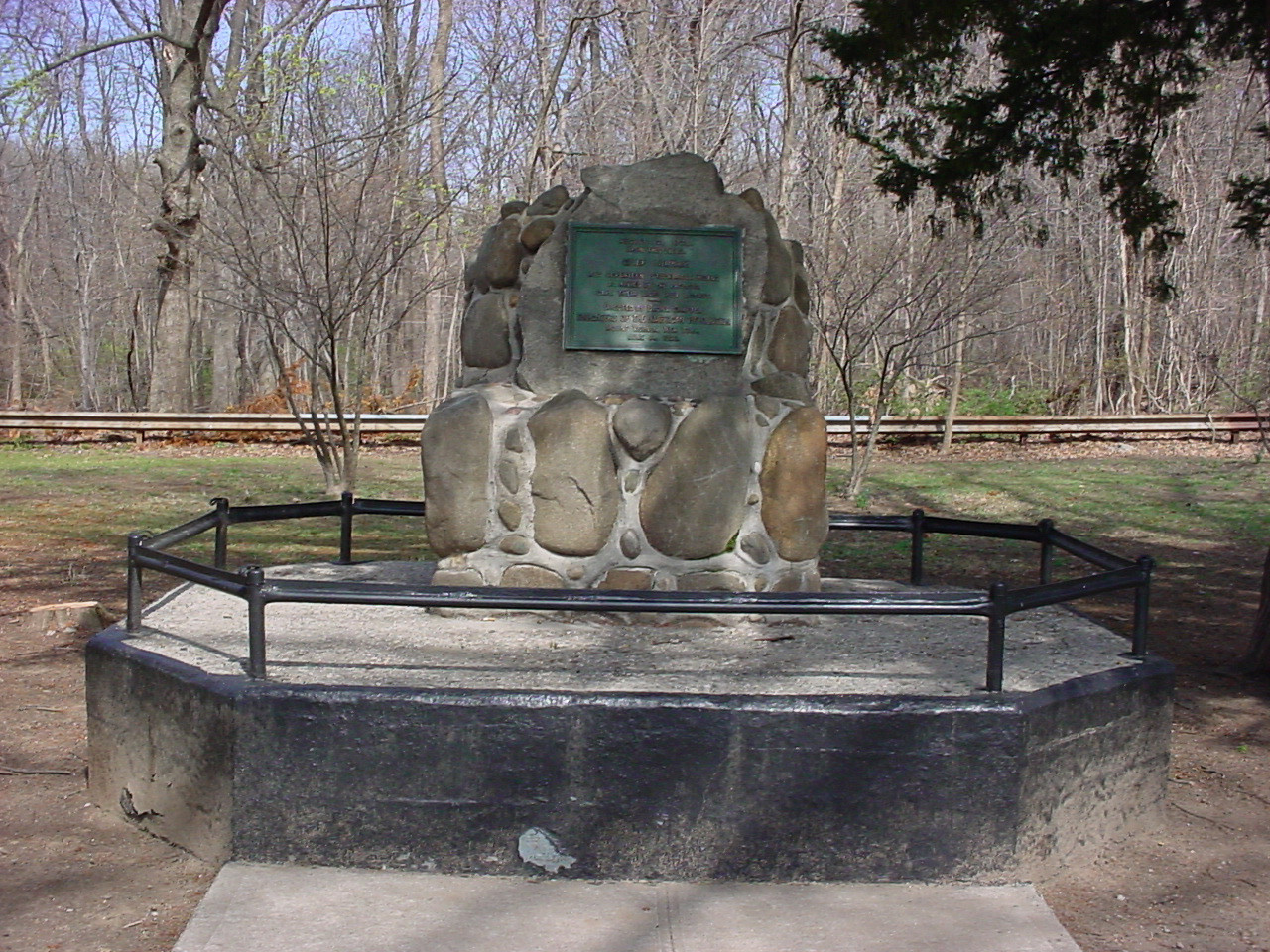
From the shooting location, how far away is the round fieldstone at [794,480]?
521 cm

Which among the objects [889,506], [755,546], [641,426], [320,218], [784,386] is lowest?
[889,506]

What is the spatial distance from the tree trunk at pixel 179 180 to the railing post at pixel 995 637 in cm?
1502

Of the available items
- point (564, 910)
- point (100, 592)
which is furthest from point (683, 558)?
point (100, 592)

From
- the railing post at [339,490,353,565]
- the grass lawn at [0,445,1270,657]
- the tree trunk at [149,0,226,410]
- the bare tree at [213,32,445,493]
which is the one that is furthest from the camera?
the tree trunk at [149,0,226,410]

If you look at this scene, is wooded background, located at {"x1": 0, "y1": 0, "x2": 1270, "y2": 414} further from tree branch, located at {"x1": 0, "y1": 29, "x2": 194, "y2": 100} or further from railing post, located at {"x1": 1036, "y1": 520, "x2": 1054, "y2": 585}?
railing post, located at {"x1": 1036, "y1": 520, "x2": 1054, "y2": 585}

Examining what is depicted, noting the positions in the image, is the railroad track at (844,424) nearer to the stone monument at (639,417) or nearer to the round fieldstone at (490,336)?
the round fieldstone at (490,336)

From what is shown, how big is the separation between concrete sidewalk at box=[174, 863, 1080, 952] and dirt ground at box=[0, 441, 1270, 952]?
0.19 meters

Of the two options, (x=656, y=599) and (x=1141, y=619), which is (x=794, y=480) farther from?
(x=656, y=599)

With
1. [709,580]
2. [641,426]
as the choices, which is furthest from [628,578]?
[641,426]

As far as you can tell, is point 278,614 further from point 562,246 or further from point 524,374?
point 562,246

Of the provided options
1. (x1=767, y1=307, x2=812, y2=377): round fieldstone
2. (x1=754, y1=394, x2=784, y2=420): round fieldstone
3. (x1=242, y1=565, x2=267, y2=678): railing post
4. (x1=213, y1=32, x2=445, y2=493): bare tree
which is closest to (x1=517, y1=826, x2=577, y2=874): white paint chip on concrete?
(x1=242, y1=565, x2=267, y2=678): railing post

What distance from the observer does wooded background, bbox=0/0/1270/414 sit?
12.2 metres

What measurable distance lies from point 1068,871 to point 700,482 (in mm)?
2041

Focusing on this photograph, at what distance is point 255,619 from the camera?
3.79 m
